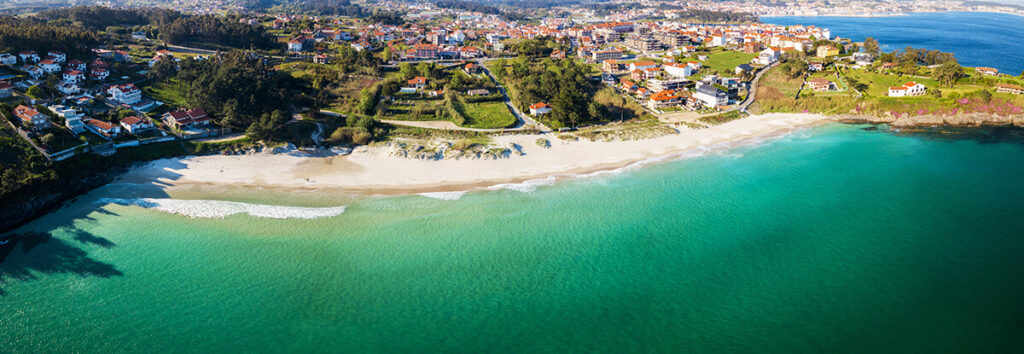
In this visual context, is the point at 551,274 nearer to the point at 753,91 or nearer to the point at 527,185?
the point at 527,185

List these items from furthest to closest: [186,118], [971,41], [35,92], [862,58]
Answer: [971,41] → [862,58] → [35,92] → [186,118]

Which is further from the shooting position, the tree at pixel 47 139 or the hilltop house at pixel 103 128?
the hilltop house at pixel 103 128

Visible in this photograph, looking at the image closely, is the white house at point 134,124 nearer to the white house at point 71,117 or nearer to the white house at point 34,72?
the white house at point 71,117

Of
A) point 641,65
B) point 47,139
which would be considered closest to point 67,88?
point 47,139

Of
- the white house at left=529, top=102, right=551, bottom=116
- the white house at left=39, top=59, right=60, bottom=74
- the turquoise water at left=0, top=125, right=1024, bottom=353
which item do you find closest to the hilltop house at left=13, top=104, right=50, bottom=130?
the turquoise water at left=0, top=125, right=1024, bottom=353

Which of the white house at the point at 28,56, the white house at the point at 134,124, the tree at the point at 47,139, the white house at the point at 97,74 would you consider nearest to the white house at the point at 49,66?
the white house at the point at 28,56

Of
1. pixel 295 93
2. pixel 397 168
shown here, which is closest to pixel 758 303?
pixel 397 168
